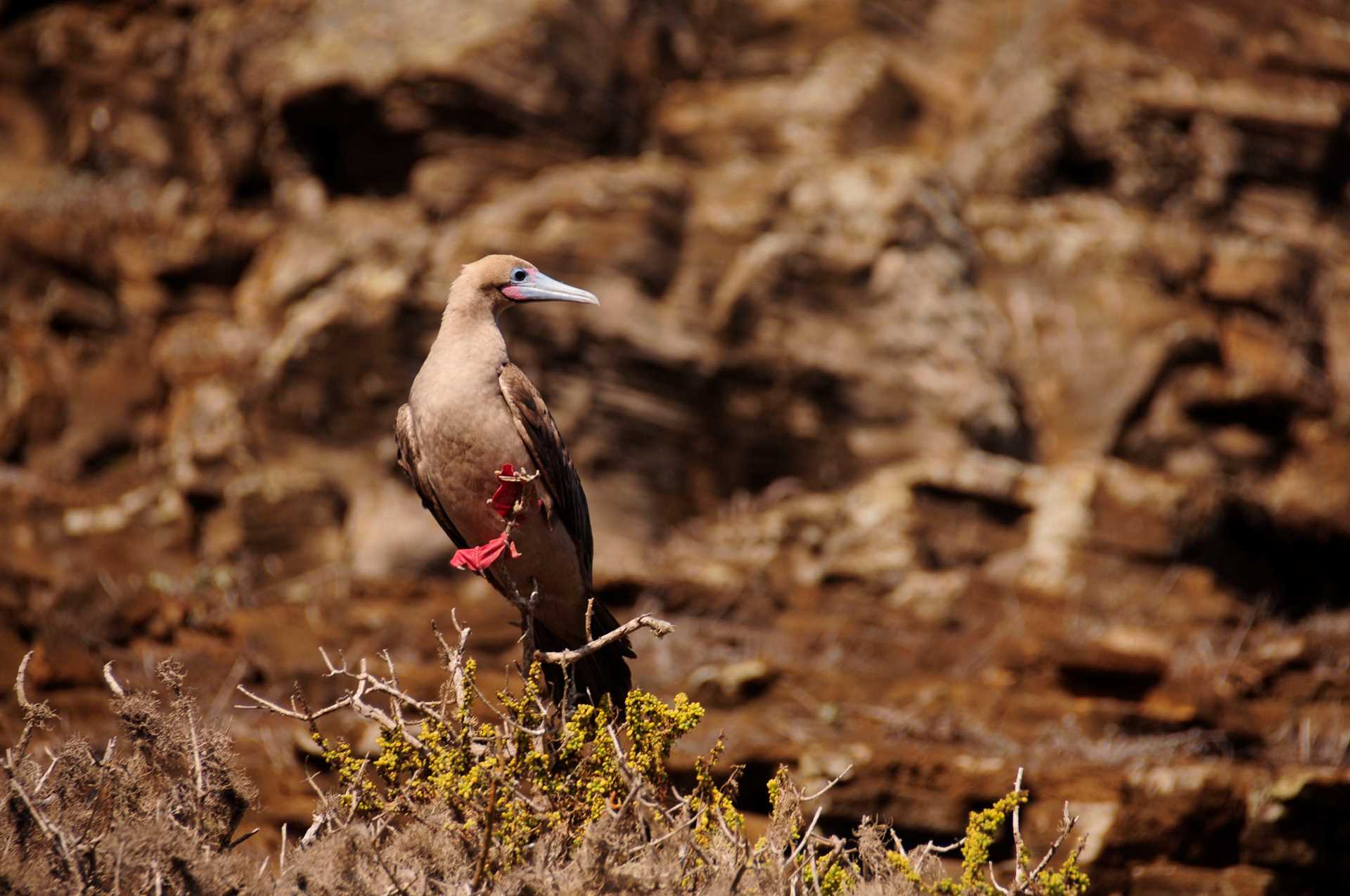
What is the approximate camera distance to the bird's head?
5.84 meters

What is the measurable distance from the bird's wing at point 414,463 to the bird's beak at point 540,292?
74cm

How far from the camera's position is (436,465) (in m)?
5.56

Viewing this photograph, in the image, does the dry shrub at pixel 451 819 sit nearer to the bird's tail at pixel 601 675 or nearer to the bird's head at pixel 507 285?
the bird's tail at pixel 601 675

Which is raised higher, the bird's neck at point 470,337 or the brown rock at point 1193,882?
the bird's neck at point 470,337

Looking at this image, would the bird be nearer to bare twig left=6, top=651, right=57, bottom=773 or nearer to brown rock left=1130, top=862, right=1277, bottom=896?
bare twig left=6, top=651, right=57, bottom=773

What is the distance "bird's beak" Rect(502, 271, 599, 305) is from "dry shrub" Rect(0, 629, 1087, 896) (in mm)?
2169

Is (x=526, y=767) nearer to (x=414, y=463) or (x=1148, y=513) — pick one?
(x=414, y=463)

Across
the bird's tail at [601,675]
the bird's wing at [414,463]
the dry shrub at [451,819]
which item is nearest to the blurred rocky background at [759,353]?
the bird's tail at [601,675]

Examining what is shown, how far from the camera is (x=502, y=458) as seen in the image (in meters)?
5.47

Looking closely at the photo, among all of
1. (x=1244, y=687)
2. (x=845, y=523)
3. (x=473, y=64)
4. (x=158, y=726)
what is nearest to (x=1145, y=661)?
(x=1244, y=687)

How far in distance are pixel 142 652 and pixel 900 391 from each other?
802 centimetres

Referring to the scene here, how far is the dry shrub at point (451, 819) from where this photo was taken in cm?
371

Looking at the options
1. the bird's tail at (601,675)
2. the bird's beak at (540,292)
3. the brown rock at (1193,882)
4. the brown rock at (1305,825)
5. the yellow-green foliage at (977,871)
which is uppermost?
the bird's beak at (540,292)

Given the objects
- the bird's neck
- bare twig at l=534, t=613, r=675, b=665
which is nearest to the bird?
the bird's neck
